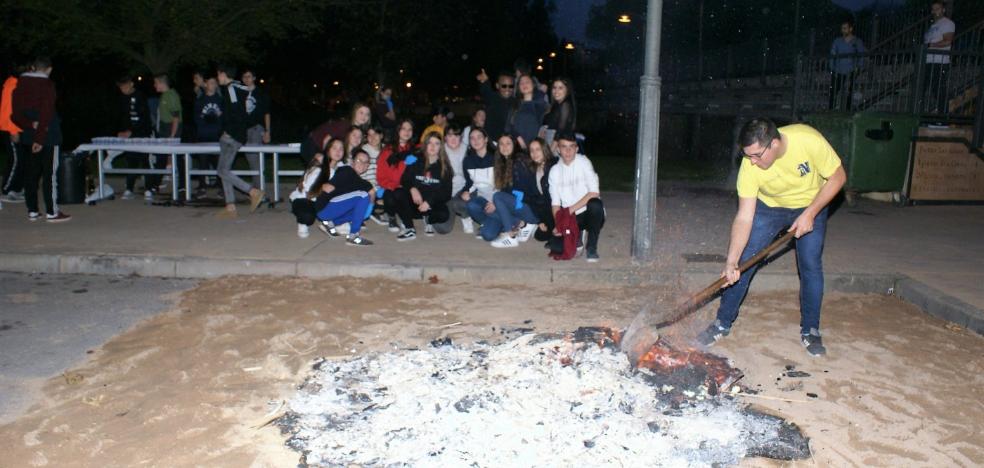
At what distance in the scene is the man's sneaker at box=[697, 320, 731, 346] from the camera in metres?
5.76

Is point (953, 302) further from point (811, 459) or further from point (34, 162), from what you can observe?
point (34, 162)

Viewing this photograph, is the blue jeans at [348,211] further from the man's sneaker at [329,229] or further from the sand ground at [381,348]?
the sand ground at [381,348]

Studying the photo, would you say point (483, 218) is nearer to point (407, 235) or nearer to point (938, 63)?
point (407, 235)

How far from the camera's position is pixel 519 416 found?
4.32m

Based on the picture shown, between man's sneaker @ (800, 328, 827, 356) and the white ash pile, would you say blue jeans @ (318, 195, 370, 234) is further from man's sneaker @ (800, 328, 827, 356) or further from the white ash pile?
man's sneaker @ (800, 328, 827, 356)

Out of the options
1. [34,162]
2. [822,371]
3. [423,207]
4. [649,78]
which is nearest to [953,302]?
[822,371]

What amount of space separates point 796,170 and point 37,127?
8.46 metres

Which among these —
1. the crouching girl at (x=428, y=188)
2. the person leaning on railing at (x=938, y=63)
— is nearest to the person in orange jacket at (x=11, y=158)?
the crouching girl at (x=428, y=188)

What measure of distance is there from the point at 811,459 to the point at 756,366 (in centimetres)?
135

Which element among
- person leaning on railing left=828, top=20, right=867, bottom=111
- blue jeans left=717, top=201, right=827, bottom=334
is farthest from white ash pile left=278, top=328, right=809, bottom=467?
person leaning on railing left=828, top=20, right=867, bottom=111

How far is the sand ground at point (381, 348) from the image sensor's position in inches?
160

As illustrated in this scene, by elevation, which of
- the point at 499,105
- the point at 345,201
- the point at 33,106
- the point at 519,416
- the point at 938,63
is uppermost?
the point at 938,63

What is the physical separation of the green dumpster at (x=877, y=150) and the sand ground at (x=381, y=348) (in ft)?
17.8

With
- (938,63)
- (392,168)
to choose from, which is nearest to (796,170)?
(392,168)
